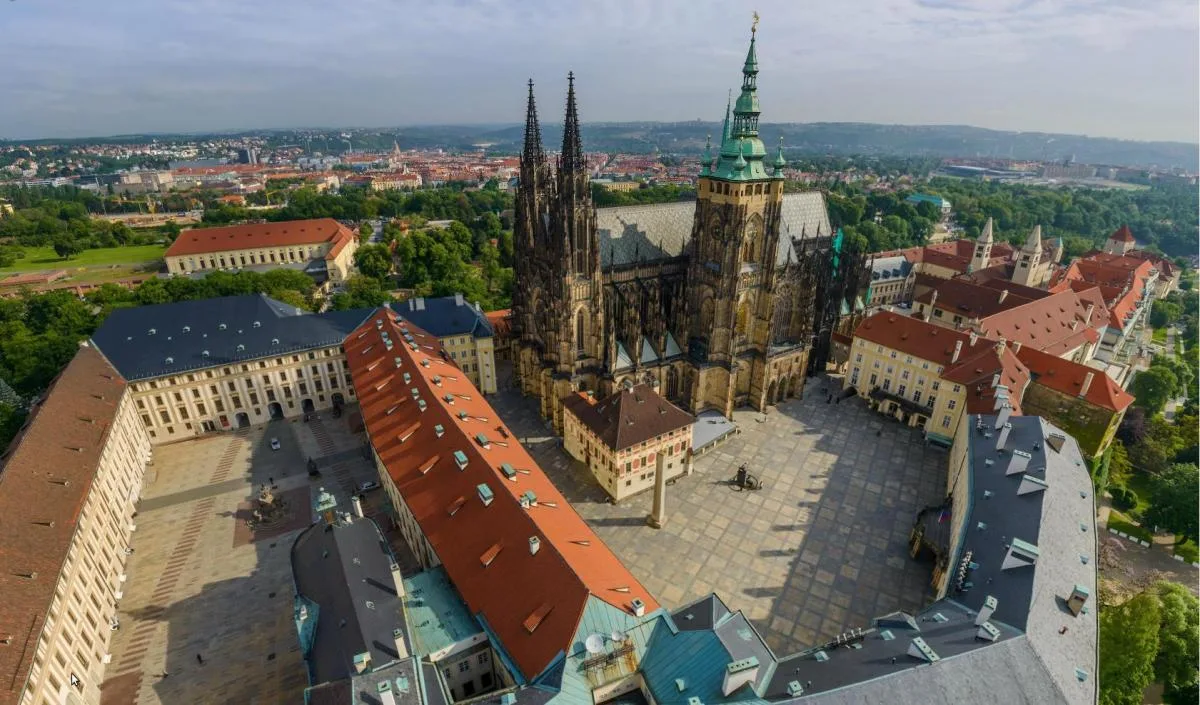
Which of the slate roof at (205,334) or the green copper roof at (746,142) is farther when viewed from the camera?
the slate roof at (205,334)

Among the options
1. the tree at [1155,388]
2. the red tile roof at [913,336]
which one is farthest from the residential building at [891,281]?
the red tile roof at [913,336]

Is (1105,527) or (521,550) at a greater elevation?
(521,550)

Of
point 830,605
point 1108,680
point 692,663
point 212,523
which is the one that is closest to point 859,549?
point 830,605

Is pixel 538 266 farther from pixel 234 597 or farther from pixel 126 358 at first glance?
pixel 126 358

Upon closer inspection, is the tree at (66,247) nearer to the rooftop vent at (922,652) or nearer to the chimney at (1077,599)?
the rooftop vent at (922,652)

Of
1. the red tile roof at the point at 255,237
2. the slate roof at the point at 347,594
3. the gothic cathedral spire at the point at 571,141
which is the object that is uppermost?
the gothic cathedral spire at the point at 571,141

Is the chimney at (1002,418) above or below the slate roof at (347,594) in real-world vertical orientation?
above

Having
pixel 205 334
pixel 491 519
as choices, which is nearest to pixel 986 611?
pixel 491 519
